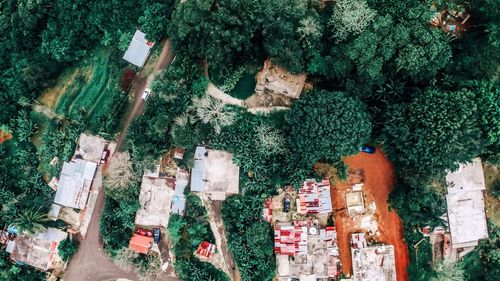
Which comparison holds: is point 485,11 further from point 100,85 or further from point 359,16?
point 100,85

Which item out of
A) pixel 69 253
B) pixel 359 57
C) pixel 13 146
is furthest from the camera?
pixel 13 146

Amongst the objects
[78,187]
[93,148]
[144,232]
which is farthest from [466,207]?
[78,187]

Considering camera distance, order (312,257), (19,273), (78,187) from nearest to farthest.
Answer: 1. (312,257)
2. (78,187)
3. (19,273)

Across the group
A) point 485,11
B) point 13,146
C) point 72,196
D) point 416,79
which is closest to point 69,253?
point 72,196

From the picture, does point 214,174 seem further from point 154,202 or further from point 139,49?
point 139,49

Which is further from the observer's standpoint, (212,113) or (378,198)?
(378,198)

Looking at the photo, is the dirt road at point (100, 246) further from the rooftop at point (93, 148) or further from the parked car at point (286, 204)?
the parked car at point (286, 204)

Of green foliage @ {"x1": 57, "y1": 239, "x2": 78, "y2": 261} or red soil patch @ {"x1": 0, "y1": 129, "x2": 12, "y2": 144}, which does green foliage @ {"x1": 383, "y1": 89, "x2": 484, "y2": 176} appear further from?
red soil patch @ {"x1": 0, "y1": 129, "x2": 12, "y2": 144}
